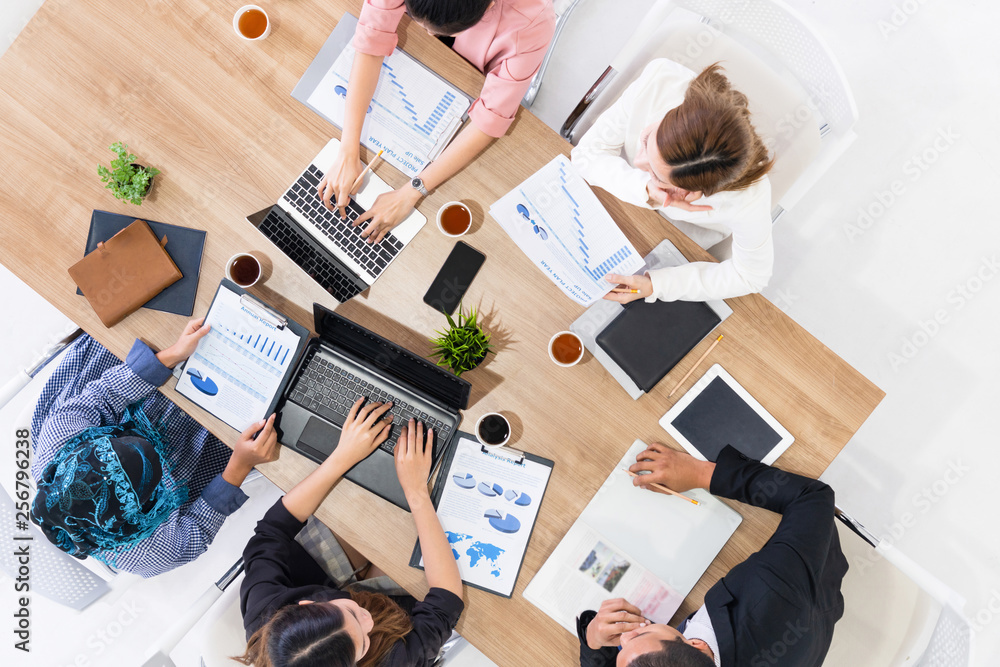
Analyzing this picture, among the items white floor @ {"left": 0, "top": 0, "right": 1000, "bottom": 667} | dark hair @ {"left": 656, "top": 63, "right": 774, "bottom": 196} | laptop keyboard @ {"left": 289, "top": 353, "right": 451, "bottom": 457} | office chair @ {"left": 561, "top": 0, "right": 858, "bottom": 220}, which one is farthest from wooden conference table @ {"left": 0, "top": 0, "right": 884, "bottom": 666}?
white floor @ {"left": 0, "top": 0, "right": 1000, "bottom": 667}

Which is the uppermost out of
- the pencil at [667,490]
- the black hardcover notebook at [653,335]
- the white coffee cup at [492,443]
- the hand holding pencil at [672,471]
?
the black hardcover notebook at [653,335]

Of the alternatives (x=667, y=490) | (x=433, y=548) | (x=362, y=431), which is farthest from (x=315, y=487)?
(x=667, y=490)

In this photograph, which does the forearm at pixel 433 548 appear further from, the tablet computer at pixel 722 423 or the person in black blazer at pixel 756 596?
the tablet computer at pixel 722 423

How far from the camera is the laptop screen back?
128 cm

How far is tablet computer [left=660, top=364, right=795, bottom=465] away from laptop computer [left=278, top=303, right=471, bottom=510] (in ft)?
1.81

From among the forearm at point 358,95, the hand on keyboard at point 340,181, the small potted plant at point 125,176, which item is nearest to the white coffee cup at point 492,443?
the hand on keyboard at point 340,181

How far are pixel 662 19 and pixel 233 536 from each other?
227 cm

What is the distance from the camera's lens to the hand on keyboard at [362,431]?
134 cm

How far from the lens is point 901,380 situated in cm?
215

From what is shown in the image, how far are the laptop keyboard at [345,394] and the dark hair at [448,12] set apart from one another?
81 centimetres

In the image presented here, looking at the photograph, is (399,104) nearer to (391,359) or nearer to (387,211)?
(387,211)

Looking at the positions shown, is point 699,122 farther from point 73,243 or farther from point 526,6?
point 73,243

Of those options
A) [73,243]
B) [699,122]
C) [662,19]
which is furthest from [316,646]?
[662,19]

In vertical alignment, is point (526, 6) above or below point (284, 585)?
above
